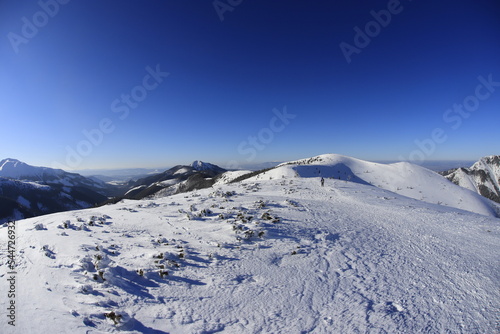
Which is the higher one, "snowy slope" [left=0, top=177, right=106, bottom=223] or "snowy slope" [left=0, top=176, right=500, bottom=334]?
"snowy slope" [left=0, top=176, right=500, bottom=334]

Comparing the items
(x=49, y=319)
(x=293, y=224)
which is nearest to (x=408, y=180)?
(x=293, y=224)

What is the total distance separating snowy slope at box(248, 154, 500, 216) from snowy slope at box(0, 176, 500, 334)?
103 feet

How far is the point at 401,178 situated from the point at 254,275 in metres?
57.5

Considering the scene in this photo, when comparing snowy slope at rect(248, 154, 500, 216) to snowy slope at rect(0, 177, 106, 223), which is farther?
snowy slope at rect(0, 177, 106, 223)

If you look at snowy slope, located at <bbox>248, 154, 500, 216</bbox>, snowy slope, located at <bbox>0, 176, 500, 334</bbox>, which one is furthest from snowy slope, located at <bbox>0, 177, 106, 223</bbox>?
snowy slope, located at <bbox>0, 176, 500, 334</bbox>

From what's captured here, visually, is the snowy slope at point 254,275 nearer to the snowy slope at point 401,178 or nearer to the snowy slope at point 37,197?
the snowy slope at point 401,178

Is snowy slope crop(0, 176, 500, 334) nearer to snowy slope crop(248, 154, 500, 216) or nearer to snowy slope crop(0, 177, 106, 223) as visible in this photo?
snowy slope crop(248, 154, 500, 216)

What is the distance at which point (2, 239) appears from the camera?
1045cm

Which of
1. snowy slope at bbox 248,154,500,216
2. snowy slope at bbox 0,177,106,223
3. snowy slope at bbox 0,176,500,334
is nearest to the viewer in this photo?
snowy slope at bbox 0,176,500,334

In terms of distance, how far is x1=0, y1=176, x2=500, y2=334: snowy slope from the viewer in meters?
5.80

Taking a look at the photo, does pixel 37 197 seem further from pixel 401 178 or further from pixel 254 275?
pixel 401 178

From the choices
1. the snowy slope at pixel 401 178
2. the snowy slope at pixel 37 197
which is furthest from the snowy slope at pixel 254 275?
the snowy slope at pixel 37 197

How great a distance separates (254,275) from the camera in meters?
8.01

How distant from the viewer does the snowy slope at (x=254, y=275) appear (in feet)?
19.0
